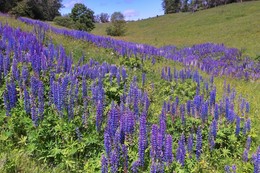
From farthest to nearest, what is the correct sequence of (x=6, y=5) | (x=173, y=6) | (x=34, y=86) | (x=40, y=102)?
(x=173, y=6) < (x=6, y=5) < (x=34, y=86) < (x=40, y=102)

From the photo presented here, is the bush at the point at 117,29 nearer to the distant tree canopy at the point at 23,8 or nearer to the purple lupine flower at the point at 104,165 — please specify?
the distant tree canopy at the point at 23,8

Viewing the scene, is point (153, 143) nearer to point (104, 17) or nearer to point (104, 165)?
Answer: point (104, 165)

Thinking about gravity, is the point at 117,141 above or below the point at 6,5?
below

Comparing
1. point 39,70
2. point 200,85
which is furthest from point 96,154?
point 200,85

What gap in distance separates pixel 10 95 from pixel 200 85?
225 inches

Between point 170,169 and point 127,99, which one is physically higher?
point 127,99

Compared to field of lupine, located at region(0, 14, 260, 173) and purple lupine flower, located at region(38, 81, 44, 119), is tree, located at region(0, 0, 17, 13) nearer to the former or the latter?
field of lupine, located at region(0, 14, 260, 173)

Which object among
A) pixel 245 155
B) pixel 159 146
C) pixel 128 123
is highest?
pixel 128 123

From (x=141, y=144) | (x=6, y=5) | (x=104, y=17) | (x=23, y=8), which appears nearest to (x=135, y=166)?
(x=141, y=144)

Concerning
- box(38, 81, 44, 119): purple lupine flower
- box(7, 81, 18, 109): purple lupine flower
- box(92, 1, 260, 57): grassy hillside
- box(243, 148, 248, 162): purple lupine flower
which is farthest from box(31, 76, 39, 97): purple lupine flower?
box(92, 1, 260, 57): grassy hillside

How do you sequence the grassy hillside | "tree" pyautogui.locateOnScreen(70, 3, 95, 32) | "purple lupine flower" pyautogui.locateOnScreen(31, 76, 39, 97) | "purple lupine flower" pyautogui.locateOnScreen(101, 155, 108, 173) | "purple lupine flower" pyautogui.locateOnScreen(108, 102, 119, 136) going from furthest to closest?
"tree" pyautogui.locateOnScreen(70, 3, 95, 32), the grassy hillside, "purple lupine flower" pyautogui.locateOnScreen(31, 76, 39, 97), "purple lupine flower" pyautogui.locateOnScreen(108, 102, 119, 136), "purple lupine flower" pyautogui.locateOnScreen(101, 155, 108, 173)

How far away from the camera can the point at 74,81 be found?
5.49m

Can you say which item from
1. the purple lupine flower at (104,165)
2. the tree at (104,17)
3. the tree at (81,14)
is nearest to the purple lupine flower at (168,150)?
the purple lupine flower at (104,165)

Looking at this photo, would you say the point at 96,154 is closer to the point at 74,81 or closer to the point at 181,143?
the point at 181,143
